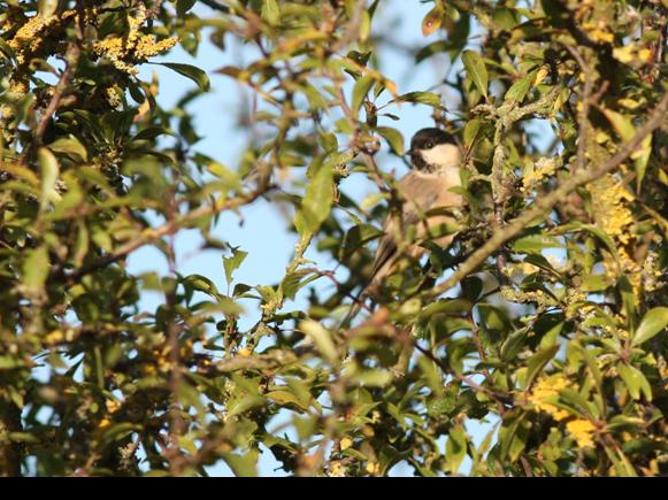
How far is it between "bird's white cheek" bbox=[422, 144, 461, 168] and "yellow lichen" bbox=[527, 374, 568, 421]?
355 cm

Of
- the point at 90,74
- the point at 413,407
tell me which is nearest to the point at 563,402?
the point at 413,407

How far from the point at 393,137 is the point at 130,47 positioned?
1657 millimetres

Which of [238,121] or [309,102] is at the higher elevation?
[238,121]

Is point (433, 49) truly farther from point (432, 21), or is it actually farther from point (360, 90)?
point (360, 90)

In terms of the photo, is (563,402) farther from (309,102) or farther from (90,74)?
(90,74)

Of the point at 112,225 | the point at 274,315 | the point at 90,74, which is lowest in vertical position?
the point at 112,225

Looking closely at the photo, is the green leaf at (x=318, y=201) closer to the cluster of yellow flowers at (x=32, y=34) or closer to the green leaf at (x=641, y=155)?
the green leaf at (x=641, y=155)

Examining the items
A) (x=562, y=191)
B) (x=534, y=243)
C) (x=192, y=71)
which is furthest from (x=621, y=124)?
(x=192, y=71)
